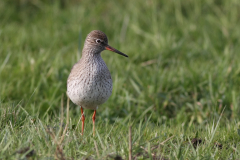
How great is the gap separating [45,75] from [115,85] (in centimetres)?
125

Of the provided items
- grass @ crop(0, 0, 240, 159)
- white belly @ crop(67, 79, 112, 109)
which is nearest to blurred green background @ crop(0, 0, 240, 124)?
grass @ crop(0, 0, 240, 159)

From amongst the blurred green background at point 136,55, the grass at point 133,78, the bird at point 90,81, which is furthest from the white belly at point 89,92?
the blurred green background at point 136,55

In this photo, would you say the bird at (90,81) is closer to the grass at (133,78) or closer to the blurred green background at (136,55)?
the grass at (133,78)

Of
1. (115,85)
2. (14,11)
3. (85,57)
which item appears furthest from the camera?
(14,11)

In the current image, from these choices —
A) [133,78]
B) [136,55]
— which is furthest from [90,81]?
[136,55]

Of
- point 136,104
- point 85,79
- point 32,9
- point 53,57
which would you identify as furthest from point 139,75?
point 32,9

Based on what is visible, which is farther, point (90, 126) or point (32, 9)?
point (32, 9)

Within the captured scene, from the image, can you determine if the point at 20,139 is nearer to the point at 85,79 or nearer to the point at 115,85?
the point at 85,79

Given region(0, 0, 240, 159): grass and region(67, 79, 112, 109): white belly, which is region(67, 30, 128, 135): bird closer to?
region(67, 79, 112, 109): white belly

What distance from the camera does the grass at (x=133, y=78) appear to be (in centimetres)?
366

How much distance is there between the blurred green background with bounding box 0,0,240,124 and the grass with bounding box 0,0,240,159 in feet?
0.07

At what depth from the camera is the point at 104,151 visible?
331 cm

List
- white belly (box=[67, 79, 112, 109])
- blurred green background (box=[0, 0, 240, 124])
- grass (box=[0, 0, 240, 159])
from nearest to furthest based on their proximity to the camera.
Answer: grass (box=[0, 0, 240, 159]), white belly (box=[67, 79, 112, 109]), blurred green background (box=[0, 0, 240, 124])

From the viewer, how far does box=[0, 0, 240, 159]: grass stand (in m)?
3.66
